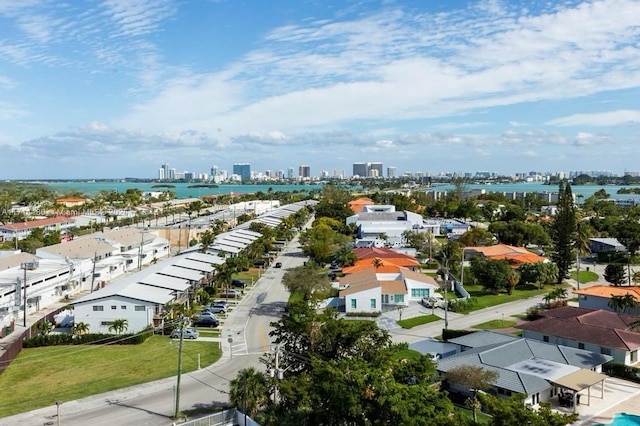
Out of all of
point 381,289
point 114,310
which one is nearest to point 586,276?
point 381,289

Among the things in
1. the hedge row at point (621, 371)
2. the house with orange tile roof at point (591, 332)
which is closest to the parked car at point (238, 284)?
the house with orange tile roof at point (591, 332)

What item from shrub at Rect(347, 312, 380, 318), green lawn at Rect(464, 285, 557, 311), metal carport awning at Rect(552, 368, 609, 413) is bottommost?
shrub at Rect(347, 312, 380, 318)

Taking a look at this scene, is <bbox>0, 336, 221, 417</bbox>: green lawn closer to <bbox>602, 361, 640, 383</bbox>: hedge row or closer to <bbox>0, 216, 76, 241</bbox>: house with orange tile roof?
<bbox>602, 361, 640, 383</bbox>: hedge row

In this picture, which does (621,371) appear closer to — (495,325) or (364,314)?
(495,325)

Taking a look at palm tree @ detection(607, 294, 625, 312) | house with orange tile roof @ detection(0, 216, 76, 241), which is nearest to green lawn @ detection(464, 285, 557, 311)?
palm tree @ detection(607, 294, 625, 312)

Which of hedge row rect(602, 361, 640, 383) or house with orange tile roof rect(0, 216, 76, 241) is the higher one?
house with orange tile roof rect(0, 216, 76, 241)

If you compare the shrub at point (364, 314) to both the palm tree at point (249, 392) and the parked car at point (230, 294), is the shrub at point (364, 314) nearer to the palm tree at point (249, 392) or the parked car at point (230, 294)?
the parked car at point (230, 294)

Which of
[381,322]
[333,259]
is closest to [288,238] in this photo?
[333,259]

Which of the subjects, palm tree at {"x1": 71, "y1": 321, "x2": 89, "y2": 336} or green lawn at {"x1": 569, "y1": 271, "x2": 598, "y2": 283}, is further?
green lawn at {"x1": 569, "y1": 271, "x2": 598, "y2": 283}

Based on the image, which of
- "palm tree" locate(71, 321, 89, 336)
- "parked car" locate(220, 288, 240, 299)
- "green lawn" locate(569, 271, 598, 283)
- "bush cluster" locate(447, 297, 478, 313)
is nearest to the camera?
"palm tree" locate(71, 321, 89, 336)
